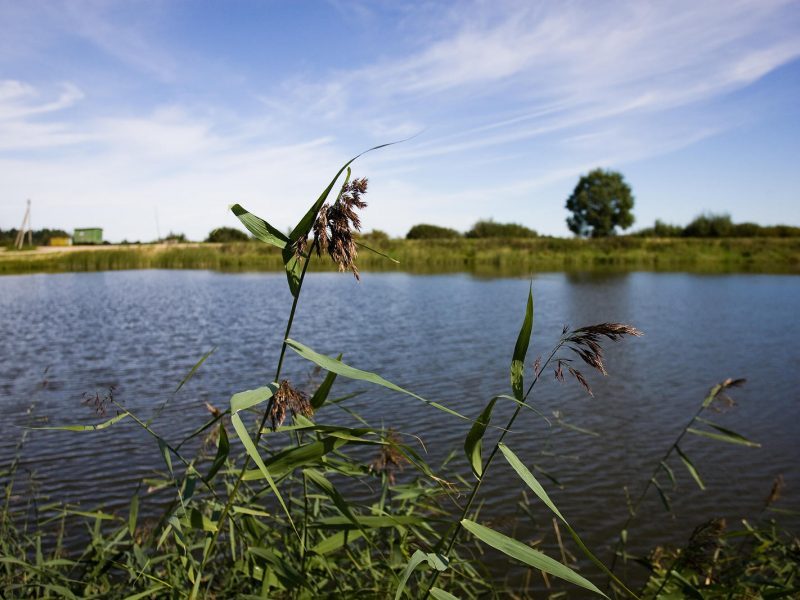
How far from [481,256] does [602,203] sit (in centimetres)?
2605

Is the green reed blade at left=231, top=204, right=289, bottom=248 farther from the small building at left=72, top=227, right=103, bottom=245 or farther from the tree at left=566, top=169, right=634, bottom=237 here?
the small building at left=72, top=227, right=103, bottom=245

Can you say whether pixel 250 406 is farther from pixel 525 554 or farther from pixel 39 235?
pixel 39 235

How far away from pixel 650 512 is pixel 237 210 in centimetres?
583

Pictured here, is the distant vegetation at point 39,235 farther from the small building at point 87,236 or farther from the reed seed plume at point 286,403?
the reed seed plume at point 286,403

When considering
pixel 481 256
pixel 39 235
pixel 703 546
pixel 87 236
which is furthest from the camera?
pixel 39 235

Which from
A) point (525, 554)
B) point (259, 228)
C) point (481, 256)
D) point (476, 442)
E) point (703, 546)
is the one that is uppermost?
point (481, 256)

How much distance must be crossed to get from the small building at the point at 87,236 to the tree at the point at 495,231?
1693 inches

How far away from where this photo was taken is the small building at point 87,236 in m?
71.9

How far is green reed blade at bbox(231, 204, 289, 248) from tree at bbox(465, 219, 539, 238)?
64.8m

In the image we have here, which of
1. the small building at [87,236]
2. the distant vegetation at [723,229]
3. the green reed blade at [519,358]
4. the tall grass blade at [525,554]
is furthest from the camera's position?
the small building at [87,236]

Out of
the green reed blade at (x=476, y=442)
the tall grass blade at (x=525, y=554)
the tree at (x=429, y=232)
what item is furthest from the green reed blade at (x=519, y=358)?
the tree at (x=429, y=232)

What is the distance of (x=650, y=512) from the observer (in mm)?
5930

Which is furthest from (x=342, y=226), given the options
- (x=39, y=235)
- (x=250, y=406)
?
(x=39, y=235)

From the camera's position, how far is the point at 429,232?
6831cm
